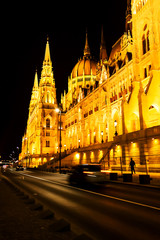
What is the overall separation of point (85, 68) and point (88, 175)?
79761 mm

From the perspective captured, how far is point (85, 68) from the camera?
92750 mm

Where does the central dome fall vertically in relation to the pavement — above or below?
above

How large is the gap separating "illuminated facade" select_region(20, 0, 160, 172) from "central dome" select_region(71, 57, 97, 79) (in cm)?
89

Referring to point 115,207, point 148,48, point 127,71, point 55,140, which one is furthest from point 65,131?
point 115,207

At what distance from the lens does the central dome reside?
91.5m

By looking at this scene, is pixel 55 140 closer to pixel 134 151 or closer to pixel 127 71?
pixel 127 71

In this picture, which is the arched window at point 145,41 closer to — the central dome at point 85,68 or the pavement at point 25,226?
the pavement at point 25,226

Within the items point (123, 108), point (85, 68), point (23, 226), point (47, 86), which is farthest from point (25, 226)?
point (47, 86)

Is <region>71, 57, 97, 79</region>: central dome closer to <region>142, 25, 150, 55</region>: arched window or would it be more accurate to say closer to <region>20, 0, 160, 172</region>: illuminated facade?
<region>20, 0, 160, 172</region>: illuminated facade

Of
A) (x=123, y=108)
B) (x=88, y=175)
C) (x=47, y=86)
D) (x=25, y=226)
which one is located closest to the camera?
(x=25, y=226)

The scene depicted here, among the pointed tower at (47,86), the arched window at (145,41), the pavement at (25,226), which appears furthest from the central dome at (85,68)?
the pavement at (25,226)

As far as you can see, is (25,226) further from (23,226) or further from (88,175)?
(88,175)

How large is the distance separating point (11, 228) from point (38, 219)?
40.0 inches

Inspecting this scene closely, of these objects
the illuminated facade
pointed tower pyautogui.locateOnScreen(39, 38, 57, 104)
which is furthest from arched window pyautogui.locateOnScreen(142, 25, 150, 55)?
pointed tower pyautogui.locateOnScreen(39, 38, 57, 104)
